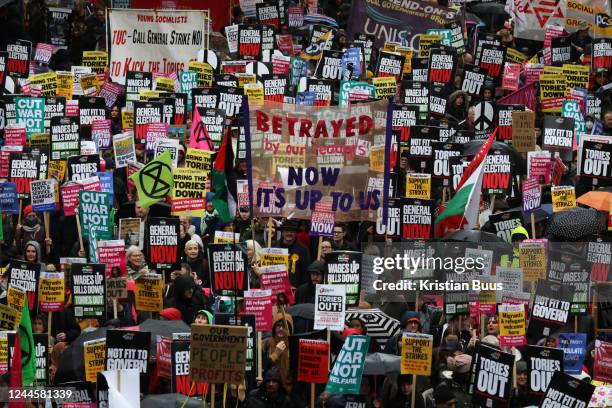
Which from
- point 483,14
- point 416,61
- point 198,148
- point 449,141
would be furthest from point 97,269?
point 483,14

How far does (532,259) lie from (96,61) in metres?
11.8

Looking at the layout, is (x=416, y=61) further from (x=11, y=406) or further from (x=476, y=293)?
(x=11, y=406)

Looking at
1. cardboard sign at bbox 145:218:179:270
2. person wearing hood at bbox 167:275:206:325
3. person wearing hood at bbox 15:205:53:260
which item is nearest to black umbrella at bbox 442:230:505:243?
person wearing hood at bbox 167:275:206:325

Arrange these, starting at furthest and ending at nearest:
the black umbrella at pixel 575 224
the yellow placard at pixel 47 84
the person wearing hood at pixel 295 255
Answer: the yellow placard at pixel 47 84
the black umbrella at pixel 575 224
the person wearing hood at pixel 295 255

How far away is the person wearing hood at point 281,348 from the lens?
1823 cm

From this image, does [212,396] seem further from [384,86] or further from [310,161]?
[384,86]

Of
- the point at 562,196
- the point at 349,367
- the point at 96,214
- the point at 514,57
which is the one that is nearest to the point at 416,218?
the point at 562,196

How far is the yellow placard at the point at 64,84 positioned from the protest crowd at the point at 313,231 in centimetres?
2

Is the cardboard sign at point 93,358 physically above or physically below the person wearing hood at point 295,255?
below

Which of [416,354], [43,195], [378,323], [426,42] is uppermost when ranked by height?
[426,42]

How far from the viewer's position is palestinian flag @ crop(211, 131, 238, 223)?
20.2 meters

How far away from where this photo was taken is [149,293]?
1972 cm

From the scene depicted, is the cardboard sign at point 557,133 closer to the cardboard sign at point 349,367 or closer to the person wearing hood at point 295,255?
the person wearing hood at point 295,255

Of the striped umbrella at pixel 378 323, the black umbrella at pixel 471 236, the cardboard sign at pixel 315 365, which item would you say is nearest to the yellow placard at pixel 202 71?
the black umbrella at pixel 471 236
